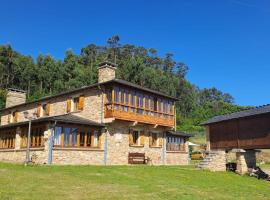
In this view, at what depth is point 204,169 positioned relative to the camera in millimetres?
22031

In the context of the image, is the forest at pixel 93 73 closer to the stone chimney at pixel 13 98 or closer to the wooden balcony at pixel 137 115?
the stone chimney at pixel 13 98

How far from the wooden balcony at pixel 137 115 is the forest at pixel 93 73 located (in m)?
27.2

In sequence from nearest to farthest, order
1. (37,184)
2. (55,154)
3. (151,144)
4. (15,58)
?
(37,184) → (55,154) → (151,144) → (15,58)

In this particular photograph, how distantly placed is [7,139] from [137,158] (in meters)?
11.9

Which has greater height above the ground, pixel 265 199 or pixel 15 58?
pixel 15 58

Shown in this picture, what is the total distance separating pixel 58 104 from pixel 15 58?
3042 centimetres

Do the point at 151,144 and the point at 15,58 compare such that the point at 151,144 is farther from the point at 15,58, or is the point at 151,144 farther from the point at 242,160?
the point at 15,58

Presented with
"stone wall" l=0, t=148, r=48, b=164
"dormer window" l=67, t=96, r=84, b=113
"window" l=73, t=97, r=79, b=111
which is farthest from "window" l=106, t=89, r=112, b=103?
"stone wall" l=0, t=148, r=48, b=164

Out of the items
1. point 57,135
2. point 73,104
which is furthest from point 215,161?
point 73,104

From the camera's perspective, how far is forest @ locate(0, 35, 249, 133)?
5384cm

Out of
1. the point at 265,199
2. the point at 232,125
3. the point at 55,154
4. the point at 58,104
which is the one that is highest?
the point at 58,104

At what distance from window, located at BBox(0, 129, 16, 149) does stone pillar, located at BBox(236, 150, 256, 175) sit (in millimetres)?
18558

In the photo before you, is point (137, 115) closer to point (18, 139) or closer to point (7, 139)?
point (18, 139)

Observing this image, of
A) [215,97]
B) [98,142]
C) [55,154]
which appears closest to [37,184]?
[55,154]
